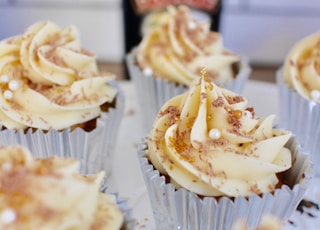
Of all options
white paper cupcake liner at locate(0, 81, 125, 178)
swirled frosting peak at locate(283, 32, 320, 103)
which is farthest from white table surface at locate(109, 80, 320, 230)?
swirled frosting peak at locate(283, 32, 320, 103)

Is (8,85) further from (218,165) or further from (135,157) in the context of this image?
(218,165)

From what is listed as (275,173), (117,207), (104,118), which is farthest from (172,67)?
(117,207)

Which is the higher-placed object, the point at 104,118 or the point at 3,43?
the point at 3,43

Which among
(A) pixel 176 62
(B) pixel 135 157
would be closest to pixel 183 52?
(A) pixel 176 62

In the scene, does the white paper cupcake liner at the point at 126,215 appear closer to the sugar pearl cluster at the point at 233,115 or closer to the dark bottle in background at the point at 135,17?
the sugar pearl cluster at the point at 233,115

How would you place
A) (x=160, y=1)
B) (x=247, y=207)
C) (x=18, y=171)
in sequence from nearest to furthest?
(x=18, y=171) < (x=247, y=207) < (x=160, y=1)

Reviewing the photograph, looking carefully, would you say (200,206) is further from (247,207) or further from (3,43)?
(3,43)
